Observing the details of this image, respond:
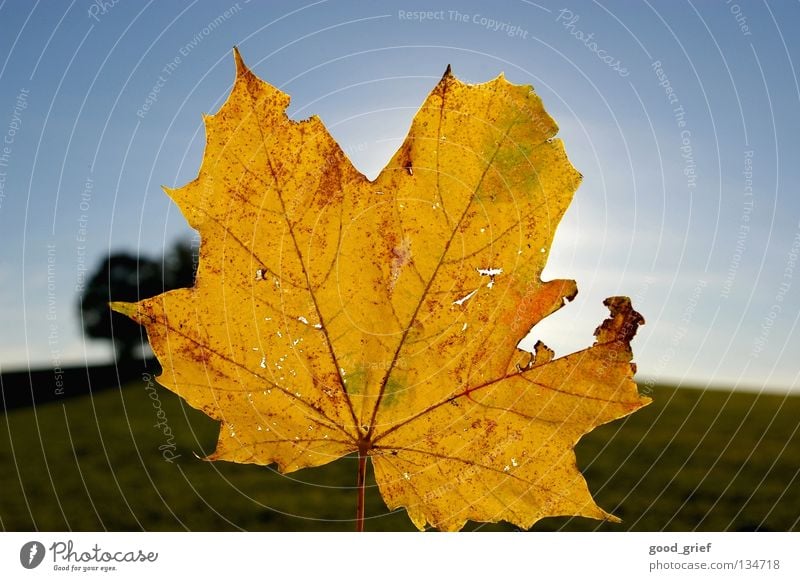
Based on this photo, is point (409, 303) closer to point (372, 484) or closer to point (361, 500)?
point (361, 500)

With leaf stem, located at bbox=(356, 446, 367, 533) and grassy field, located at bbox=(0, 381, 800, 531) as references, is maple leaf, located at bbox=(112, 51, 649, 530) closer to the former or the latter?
leaf stem, located at bbox=(356, 446, 367, 533)

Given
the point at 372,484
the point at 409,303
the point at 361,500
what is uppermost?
the point at 409,303

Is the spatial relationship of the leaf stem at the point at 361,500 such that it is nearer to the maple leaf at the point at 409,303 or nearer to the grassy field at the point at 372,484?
the maple leaf at the point at 409,303

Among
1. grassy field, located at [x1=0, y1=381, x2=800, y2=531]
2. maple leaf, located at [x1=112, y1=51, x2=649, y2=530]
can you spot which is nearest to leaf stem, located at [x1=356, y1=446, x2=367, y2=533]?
maple leaf, located at [x1=112, y1=51, x2=649, y2=530]

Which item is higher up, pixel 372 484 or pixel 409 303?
pixel 409 303

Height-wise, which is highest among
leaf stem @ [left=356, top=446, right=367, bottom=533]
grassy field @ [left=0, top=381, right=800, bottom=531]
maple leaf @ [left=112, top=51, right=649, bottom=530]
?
maple leaf @ [left=112, top=51, right=649, bottom=530]

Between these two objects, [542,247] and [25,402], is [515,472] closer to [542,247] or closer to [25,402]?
[542,247]

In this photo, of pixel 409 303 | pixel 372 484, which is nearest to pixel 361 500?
pixel 409 303
